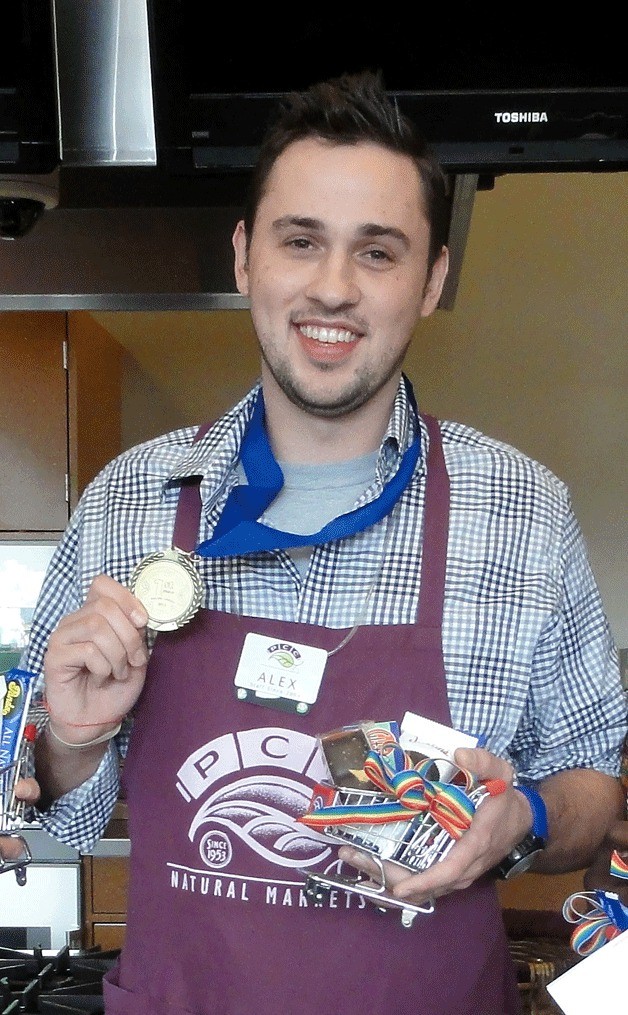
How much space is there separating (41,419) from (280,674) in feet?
7.16

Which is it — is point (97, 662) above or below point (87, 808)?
above

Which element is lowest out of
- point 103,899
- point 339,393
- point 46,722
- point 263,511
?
point 103,899

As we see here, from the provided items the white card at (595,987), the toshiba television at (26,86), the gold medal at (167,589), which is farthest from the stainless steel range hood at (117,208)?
the white card at (595,987)

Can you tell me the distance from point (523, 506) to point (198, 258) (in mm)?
1225

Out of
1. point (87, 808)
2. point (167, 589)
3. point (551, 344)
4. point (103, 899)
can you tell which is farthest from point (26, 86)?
point (551, 344)

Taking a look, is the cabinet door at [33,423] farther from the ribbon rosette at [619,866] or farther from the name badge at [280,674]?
the ribbon rosette at [619,866]

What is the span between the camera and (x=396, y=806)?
3.15 feet

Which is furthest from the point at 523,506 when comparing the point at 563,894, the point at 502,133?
the point at 563,894

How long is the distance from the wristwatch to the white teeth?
1.64 ft

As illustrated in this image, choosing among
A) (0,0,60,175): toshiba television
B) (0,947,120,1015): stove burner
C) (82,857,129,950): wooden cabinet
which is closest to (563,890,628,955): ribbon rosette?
(0,947,120,1015): stove burner

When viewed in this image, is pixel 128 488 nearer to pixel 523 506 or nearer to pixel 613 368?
pixel 523 506

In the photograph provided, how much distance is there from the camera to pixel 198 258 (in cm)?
237

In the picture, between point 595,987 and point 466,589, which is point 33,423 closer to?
point 466,589

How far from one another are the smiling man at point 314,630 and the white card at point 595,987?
254mm
